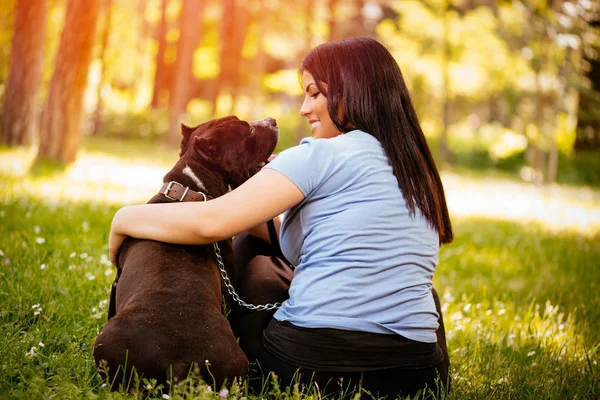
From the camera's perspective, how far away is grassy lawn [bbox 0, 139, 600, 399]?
345 cm

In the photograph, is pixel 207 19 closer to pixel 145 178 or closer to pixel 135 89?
pixel 135 89

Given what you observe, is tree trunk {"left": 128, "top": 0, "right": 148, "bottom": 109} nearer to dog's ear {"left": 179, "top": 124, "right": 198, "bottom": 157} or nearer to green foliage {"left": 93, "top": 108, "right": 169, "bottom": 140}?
green foliage {"left": 93, "top": 108, "right": 169, "bottom": 140}

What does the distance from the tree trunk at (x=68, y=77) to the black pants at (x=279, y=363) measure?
8.57 m

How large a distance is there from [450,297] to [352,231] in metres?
2.86

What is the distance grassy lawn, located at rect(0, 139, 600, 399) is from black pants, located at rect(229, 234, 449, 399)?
11cm

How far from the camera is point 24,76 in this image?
14.6m

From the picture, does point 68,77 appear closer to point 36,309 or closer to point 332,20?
point 36,309

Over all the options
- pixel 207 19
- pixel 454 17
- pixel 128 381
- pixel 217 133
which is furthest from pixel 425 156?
pixel 207 19

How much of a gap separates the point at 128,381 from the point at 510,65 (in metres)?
25.8

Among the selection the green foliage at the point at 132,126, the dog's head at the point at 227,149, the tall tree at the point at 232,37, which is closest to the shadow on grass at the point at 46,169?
the dog's head at the point at 227,149

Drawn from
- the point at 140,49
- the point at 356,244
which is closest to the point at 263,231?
the point at 356,244

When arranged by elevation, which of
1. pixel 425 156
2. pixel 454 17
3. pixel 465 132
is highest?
pixel 454 17

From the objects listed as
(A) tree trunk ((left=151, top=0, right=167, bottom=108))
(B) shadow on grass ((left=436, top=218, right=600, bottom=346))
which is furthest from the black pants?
(A) tree trunk ((left=151, top=0, right=167, bottom=108))

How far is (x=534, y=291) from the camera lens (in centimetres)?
642
